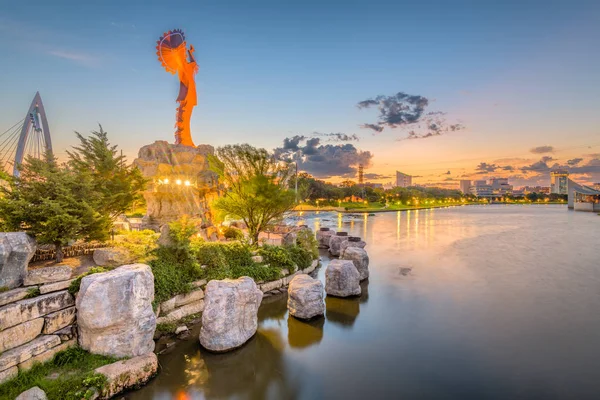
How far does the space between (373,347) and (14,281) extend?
926 cm

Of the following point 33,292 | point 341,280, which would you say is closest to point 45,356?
point 33,292

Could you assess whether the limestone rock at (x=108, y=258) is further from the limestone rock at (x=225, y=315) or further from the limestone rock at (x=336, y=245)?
the limestone rock at (x=336, y=245)

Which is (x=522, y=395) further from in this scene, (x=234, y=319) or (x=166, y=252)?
(x=166, y=252)

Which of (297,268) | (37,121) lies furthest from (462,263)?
(37,121)

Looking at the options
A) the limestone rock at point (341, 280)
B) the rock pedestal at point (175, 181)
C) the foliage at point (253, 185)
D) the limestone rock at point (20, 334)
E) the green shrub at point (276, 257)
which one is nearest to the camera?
the limestone rock at point (20, 334)

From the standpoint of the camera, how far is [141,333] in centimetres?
671

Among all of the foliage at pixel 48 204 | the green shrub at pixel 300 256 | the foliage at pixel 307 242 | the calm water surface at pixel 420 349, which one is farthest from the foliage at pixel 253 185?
the foliage at pixel 48 204

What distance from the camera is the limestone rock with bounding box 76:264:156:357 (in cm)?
623

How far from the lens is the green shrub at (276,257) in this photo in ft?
42.6

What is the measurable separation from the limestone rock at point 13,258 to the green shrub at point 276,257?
25.9ft

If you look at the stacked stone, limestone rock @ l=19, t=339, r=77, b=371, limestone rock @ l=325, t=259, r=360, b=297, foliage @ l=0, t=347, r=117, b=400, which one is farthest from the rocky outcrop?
limestone rock @ l=325, t=259, r=360, b=297

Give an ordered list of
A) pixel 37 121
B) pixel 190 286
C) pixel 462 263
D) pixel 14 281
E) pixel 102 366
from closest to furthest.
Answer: pixel 102 366
pixel 14 281
pixel 190 286
pixel 462 263
pixel 37 121

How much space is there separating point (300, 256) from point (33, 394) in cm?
1075

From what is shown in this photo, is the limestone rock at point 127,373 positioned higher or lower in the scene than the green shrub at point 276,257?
lower
